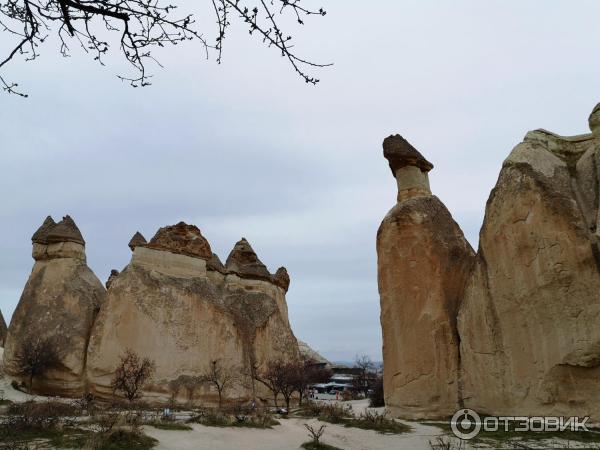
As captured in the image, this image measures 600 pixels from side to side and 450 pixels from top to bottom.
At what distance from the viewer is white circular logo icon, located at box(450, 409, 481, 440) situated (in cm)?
831

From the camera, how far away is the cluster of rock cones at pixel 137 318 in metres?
16.5

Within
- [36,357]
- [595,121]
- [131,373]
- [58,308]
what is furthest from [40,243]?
[595,121]

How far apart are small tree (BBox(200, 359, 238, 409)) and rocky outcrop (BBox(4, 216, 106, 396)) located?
3934mm

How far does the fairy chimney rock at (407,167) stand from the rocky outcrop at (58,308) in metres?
11.3

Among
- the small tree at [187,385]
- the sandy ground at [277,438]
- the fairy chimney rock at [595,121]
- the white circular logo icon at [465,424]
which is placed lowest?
the sandy ground at [277,438]

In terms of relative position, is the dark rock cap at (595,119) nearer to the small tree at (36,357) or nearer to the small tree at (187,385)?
the small tree at (187,385)

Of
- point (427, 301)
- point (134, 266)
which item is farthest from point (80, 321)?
point (427, 301)

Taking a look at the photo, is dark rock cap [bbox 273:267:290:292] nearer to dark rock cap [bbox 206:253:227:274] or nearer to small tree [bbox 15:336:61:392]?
dark rock cap [bbox 206:253:227:274]

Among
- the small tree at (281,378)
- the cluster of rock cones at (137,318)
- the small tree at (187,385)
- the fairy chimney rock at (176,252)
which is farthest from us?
the fairy chimney rock at (176,252)

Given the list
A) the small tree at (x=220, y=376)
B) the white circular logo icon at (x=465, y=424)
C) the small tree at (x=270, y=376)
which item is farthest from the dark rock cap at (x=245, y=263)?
the white circular logo icon at (x=465, y=424)

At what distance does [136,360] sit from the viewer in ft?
53.1

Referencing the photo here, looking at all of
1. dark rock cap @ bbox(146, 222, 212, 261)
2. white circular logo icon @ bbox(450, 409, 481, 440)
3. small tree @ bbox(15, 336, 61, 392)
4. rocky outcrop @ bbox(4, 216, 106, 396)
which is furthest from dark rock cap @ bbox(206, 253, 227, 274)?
white circular logo icon @ bbox(450, 409, 481, 440)

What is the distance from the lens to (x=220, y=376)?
1791cm

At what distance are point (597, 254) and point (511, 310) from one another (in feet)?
5.73
